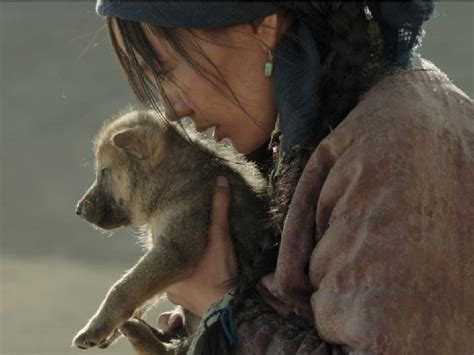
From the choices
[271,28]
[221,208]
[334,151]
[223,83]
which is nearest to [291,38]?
[271,28]

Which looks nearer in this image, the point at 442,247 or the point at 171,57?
the point at 442,247

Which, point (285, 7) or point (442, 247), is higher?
point (285, 7)

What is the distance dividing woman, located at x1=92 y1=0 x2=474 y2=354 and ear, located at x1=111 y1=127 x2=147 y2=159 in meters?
0.61

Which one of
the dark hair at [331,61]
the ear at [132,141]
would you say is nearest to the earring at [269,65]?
the dark hair at [331,61]

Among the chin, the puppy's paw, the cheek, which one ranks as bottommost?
the puppy's paw

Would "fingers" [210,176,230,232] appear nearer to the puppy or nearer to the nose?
the puppy

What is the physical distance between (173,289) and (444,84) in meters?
1.06

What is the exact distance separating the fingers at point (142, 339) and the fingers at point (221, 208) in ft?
1.27

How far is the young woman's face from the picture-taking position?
236cm

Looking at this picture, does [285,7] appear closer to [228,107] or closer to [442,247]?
[228,107]

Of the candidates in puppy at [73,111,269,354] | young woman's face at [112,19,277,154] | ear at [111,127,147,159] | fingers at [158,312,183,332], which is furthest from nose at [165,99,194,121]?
fingers at [158,312,183,332]

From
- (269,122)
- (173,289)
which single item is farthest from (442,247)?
(173,289)

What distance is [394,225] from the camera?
6.63ft

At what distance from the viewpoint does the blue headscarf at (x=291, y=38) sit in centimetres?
226
